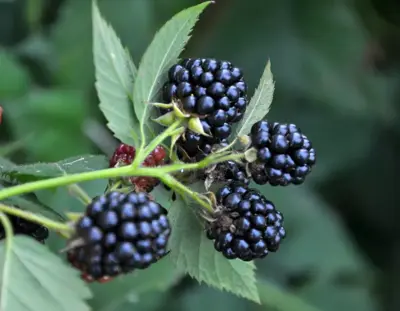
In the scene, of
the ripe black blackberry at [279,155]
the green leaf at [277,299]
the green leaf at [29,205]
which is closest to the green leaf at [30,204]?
the green leaf at [29,205]

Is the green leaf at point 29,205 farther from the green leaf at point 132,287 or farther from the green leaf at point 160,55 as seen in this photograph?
the green leaf at point 132,287

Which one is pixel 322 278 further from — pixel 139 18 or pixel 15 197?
pixel 15 197

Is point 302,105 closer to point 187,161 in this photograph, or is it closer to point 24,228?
point 187,161

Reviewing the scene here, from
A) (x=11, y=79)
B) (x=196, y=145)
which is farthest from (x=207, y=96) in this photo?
(x=11, y=79)

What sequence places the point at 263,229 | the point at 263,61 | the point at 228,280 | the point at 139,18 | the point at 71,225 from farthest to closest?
the point at 263,61 → the point at 139,18 → the point at 228,280 → the point at 263,229 → the point at 71,225

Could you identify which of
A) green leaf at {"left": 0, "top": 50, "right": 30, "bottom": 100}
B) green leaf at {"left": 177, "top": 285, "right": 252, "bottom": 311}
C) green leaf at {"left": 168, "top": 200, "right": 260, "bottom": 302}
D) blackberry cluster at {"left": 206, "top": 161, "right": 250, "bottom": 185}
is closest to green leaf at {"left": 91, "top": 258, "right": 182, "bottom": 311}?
green leaf at {"left": 177, "top": 285, "right": 252, "bottom": 311}

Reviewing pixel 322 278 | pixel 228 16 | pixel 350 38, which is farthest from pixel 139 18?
pixel 322 278
